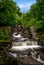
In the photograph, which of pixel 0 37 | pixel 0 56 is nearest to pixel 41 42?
pixel 0 37

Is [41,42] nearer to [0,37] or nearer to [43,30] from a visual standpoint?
[43,30]

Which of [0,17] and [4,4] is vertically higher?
[4,4]

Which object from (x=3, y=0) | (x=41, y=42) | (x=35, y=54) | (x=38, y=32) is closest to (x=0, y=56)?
(x=35, y=54)

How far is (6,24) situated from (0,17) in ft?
6.60

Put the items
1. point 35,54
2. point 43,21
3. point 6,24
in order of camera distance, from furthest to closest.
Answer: point 6,24 → point 43,21 → point 35,54

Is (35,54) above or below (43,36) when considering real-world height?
below

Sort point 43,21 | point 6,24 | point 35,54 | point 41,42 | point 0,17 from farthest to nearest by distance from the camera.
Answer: point 6,24, point 0,17, point 43,21, point 41,42, point 35,54

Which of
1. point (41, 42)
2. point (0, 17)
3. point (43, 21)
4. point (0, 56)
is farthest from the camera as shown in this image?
A: point (0, 17)

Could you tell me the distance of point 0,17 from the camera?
23.3 m

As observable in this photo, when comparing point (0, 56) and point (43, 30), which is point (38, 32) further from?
point (0, 56)

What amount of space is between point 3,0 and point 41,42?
8.05 meters

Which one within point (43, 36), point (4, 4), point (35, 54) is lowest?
point (35, 54)

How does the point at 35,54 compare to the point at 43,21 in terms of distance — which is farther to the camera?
the point at 43,21

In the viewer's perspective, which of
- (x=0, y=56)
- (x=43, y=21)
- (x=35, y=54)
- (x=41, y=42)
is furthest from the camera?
(x=43, y=21)
